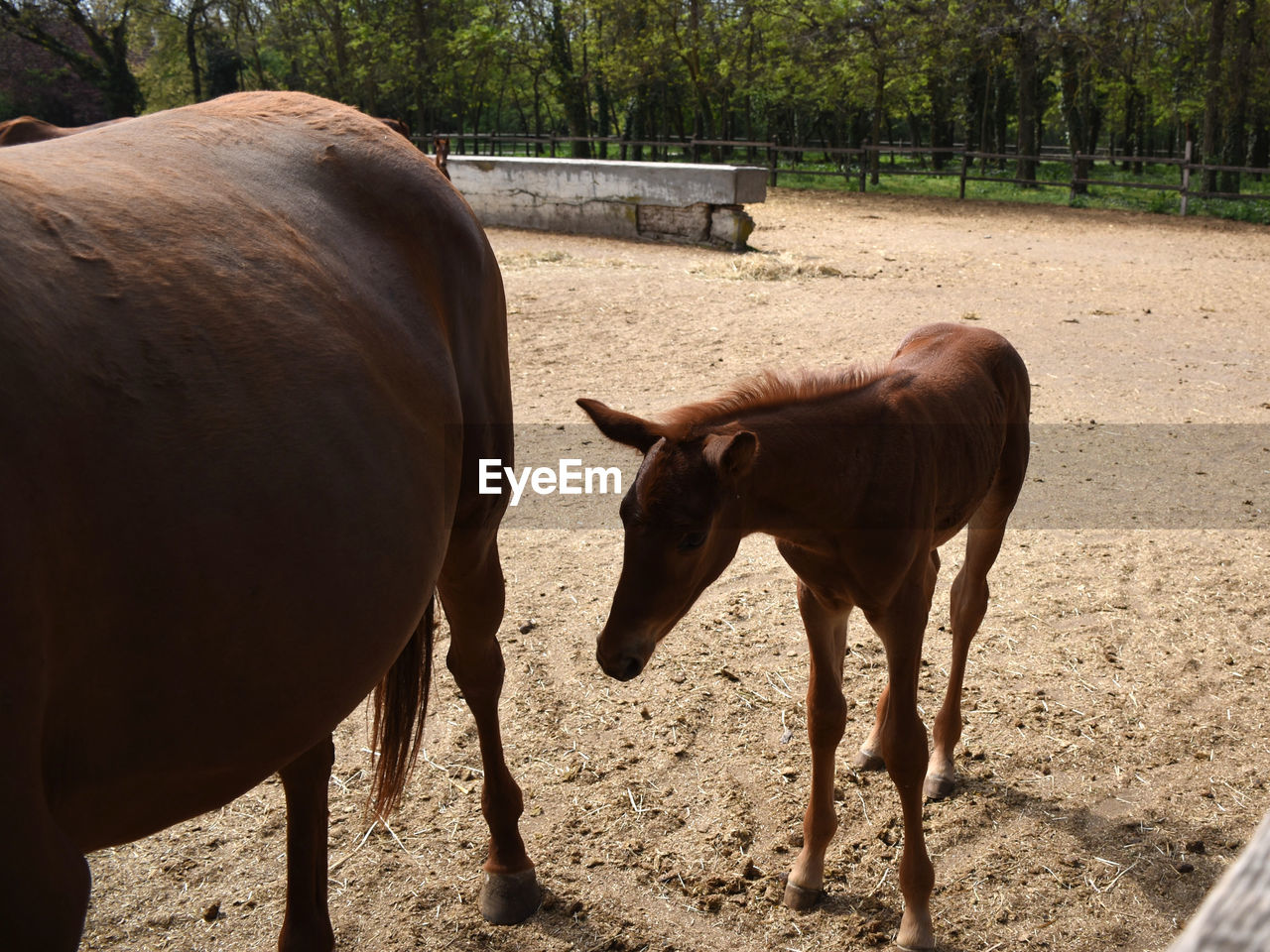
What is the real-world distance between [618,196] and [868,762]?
1227 cm

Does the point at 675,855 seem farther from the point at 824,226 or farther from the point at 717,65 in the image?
the point at 717,65

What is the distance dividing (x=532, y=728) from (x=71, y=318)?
2344 millimetres

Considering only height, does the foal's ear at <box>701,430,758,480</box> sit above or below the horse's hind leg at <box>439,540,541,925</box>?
above

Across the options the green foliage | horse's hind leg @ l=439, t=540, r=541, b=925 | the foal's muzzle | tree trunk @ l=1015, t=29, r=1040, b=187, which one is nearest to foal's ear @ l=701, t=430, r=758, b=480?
the foal's muzzle

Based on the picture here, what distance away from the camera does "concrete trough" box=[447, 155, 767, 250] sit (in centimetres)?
1301

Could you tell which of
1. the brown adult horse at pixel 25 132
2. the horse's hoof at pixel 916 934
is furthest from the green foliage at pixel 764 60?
the brown adult horse at pixel 25 132

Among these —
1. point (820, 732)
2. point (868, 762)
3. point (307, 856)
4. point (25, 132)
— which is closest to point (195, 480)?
point (307, 856)

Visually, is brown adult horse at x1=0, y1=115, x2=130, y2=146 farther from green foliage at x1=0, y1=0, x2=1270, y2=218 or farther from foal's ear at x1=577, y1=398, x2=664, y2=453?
green foliage at x1=0, y1=0, x2=1270, y2=218

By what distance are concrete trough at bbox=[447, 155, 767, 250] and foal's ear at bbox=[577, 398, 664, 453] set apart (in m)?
11.0

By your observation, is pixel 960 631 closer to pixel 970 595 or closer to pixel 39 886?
pixel 970 595

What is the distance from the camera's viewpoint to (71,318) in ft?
4.27

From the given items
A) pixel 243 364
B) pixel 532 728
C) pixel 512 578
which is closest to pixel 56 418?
pixel 243 364

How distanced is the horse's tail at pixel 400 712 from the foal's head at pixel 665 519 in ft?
1.95

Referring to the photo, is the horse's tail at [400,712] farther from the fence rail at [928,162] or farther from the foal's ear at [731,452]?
the fence rail at [928,162]
